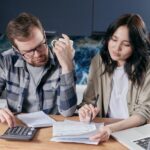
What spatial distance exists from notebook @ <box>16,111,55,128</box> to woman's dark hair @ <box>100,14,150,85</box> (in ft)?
1.56

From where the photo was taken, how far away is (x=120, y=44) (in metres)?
1.77

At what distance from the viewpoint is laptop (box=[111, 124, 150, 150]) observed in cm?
132

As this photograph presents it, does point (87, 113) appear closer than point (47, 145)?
No

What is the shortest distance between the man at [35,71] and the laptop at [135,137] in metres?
0.35

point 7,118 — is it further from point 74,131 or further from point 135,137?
point 135,137

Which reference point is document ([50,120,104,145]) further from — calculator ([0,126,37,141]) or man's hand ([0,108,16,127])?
man's hand ([0,108,16,127])

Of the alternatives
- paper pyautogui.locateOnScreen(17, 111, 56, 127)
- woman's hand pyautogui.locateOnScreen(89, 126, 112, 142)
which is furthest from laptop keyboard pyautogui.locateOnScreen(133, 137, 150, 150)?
paper pyautogui.locateOnScreen(17, 111, 56, 127)

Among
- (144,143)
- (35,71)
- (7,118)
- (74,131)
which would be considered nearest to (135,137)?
(144,143)

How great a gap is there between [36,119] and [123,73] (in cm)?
59

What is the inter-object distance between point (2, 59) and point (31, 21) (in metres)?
0.31

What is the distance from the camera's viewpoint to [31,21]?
175cm

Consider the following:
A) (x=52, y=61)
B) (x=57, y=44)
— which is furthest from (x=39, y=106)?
(x=57, y=44)

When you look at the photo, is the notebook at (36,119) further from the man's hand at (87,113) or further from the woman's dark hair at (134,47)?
the woman's dark hair at (134,47)

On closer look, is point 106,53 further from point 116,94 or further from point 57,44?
point 57,44
